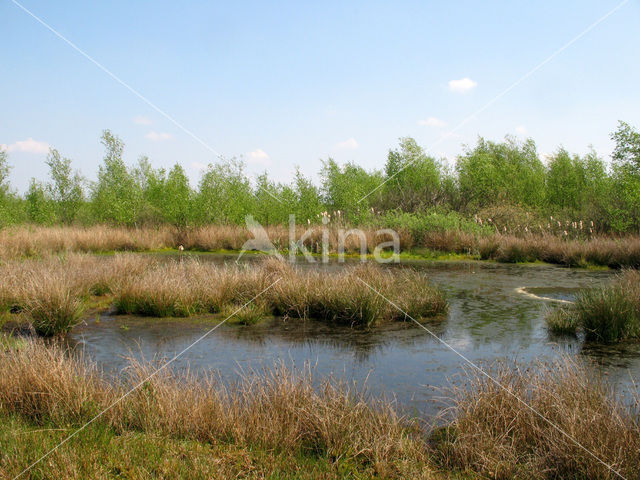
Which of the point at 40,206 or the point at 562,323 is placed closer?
the point at 562,323

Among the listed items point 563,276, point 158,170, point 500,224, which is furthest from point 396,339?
point 158,170

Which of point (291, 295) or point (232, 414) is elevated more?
point (291, 295)

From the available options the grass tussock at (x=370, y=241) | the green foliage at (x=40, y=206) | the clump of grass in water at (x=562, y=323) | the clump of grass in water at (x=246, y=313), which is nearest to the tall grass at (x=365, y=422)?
the clump of grass in water at (x=562, y=323)

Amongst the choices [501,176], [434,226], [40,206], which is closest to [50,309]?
[434,226]

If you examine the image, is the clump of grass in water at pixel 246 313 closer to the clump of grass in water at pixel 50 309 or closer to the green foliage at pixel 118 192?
the clump of grass in water at pixel 50 309

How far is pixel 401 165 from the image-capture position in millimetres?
48219

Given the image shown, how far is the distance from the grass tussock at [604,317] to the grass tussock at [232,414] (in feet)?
17.9

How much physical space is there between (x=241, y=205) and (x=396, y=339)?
2138cm

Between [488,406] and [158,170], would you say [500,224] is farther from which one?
[158,170]

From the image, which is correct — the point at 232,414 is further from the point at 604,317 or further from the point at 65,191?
the point at 65,191

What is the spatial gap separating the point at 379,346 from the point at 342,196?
19.7m

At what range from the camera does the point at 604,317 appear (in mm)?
9289

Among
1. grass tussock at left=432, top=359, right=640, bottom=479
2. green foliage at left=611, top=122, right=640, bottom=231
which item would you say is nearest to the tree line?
green foliage at left=611, top=122, right=640, bottom=231

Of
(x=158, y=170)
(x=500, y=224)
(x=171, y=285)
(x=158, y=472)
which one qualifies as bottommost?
(x=158, y=472)
